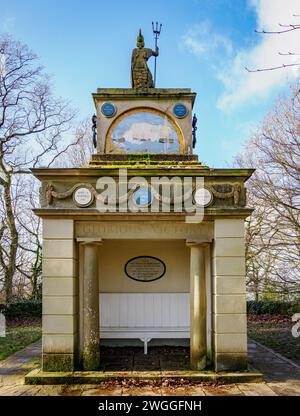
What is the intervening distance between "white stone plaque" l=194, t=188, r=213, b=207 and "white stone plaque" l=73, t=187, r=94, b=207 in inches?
68.0

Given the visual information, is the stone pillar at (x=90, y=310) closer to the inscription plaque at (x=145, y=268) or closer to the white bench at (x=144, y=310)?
the white bench at (x=144, y=310)

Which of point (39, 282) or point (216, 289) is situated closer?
point (216, 289)

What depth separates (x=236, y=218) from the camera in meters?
6.93

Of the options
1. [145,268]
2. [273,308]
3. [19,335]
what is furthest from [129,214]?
[273,308]

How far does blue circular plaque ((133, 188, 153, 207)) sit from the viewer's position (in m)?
6.90

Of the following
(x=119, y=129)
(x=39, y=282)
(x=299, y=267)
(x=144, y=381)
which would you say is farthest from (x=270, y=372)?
(x=39, y=282)

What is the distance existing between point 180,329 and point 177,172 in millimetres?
3342

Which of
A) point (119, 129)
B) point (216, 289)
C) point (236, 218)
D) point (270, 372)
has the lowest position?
point (270, 372)

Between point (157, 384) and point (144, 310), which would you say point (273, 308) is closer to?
point (144, 310)

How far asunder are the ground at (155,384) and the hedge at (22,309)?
26.9 ft

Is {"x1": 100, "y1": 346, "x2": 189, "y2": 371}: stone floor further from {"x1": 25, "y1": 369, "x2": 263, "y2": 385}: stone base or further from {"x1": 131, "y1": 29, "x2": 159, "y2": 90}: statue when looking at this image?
{"x1": 131, "y1": 29, "x2": 159, "y2": 90}: statue

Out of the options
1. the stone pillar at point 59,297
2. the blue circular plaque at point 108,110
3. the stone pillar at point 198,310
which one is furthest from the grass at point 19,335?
the blue circular plaque at point 108,110

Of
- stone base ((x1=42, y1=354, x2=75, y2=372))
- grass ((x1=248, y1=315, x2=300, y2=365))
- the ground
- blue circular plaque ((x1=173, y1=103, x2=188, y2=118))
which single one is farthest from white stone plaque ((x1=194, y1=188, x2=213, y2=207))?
grass ((x1=248, y1=315, x2=300, y2=365))
